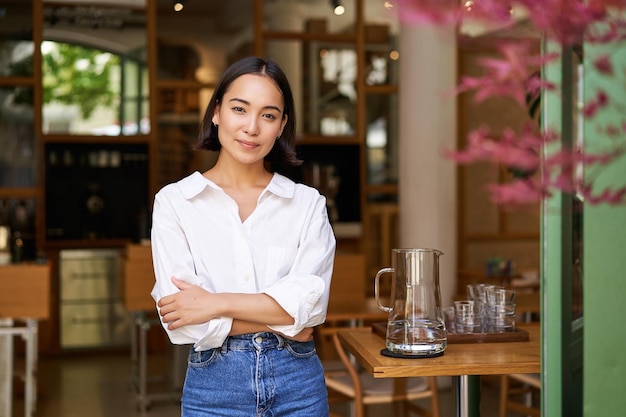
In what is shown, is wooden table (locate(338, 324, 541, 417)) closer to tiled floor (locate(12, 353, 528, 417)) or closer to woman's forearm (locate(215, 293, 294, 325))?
woman's forearm (locate(215, 293, 294, 325))

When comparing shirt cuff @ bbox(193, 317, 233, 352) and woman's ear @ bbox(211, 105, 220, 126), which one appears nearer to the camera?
shirt cuff @ bbox(193, 317, 233, 352)

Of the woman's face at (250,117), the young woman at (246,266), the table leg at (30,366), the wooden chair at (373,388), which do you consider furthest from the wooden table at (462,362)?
the table leg at (30,366)

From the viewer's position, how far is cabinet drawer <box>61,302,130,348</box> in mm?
8492

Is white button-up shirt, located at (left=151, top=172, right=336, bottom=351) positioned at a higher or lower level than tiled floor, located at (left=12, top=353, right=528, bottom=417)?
higher

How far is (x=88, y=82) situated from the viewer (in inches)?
345

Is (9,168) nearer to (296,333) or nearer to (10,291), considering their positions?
(10,291)

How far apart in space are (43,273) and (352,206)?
380cm

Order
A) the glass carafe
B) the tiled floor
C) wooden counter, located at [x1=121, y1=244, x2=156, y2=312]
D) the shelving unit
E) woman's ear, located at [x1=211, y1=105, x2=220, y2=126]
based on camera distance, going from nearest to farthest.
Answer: woman's ear, located at [x1=211, y1=105, x2=220, y2=126] < the glass carafe < the tiled floor < wooden counter, located at [x1=121, y1=244, x2=156, y2=312] < the shelving unit

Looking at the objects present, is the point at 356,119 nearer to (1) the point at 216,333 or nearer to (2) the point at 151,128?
(2) the point at 151,128

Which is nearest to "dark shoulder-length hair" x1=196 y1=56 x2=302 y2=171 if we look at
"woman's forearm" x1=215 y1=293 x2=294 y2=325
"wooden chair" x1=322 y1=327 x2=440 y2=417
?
"woman's forearm" x1=215 y1=293 x2=294 y2=325

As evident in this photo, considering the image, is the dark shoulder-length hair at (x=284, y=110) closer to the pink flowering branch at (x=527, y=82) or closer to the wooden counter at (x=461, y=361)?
the wooden counter at (x=461, y=361)

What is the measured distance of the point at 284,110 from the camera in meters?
2.34

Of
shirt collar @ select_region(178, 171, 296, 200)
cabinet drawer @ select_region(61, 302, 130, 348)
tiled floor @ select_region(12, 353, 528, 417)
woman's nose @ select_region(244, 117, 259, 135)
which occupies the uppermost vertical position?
woman's nose @ select_region(244, 117, 259, 135)

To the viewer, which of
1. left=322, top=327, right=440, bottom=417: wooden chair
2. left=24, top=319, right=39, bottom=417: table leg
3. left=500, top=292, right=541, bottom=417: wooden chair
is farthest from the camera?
left=24, top=319, right=39, bottom=417: table leg
